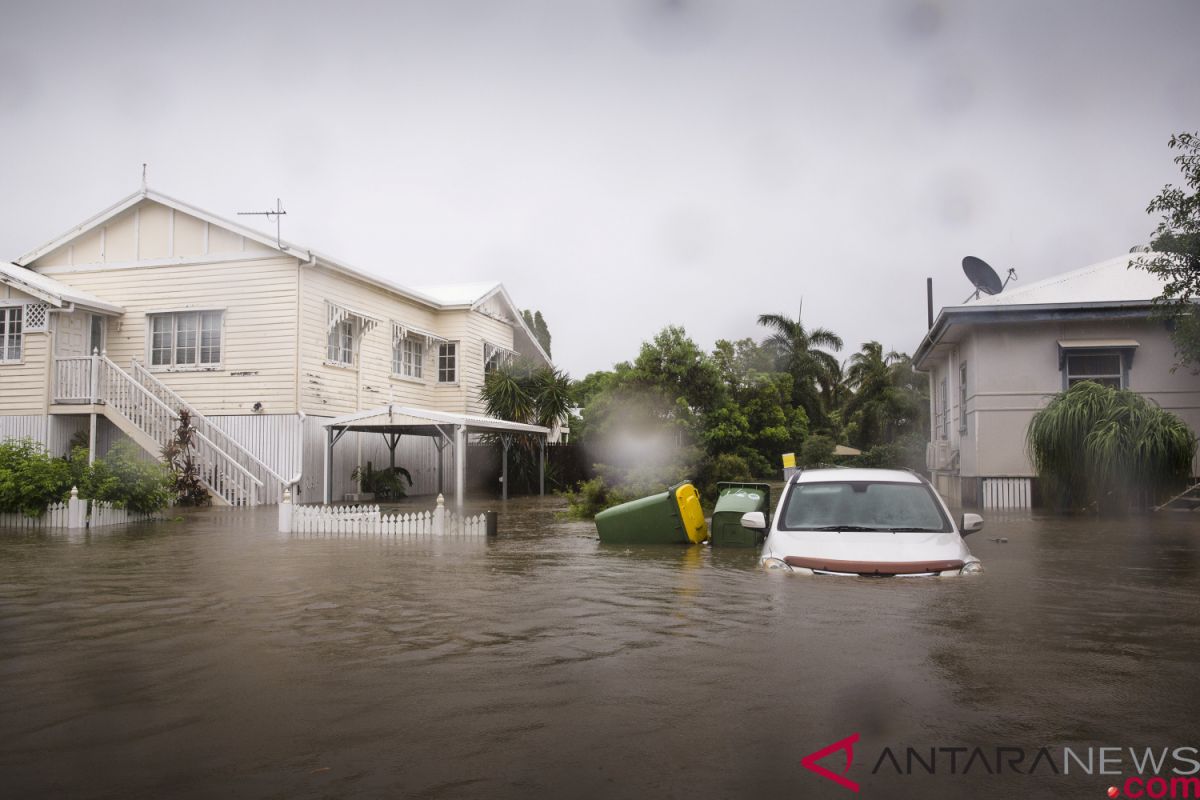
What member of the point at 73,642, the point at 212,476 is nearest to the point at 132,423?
the point at 212,476

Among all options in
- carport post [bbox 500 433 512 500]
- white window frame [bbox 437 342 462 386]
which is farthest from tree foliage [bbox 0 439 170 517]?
white window frame [bbox 437 342 462 386]

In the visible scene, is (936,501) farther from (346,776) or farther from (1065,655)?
(346,776)

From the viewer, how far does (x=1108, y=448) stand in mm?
18031

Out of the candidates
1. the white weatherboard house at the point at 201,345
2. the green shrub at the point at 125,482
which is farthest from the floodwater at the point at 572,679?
the white weatherboard house at the point at 201,345

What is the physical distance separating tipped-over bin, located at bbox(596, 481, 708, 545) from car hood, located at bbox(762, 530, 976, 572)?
4775mm

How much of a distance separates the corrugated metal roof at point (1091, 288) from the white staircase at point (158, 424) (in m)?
17.0

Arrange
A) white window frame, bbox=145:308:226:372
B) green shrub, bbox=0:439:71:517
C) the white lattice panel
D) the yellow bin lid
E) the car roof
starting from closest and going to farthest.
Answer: the car roof, the yellow bin lid, green shrub, bbox=0:439:71:517, the white lattice panel, white window frame, bbox=145:308:226:372

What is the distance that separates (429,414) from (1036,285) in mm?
14517

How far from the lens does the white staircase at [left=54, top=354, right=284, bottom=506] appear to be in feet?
74.8

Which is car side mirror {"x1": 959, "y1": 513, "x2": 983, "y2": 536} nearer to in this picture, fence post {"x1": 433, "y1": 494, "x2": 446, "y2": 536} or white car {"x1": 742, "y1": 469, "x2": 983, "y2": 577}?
white car {"x1": 742, "y1": 469, "x2": 983, "y2": 577}

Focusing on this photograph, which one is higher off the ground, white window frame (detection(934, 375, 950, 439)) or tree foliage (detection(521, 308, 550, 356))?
tree foliage (detection(521, 308, 550, 356))

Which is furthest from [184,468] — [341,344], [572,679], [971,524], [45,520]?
[572,679]

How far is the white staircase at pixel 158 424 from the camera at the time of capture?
22797 mm

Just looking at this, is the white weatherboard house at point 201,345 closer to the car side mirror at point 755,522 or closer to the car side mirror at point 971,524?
the car side mirror at point 755,522
